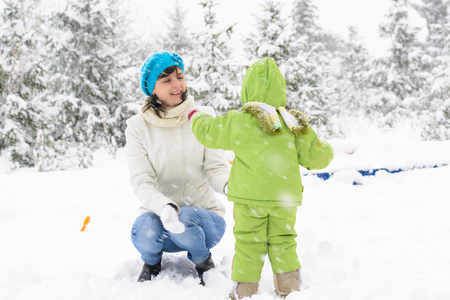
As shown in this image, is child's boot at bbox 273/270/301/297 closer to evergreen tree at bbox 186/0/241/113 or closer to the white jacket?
the white jacket

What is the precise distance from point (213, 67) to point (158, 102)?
293 inches

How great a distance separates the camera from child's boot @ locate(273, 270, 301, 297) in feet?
6.06

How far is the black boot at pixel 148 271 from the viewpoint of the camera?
2102 millimetres

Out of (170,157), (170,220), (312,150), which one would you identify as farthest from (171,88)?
(312,150)

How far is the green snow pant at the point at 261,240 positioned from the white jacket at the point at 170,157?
0.40 meters

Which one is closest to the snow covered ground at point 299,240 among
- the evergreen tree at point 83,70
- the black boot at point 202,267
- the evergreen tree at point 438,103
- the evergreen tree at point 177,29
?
the black boot at point 202,267

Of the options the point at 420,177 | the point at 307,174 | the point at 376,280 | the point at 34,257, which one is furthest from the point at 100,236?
the point at 420,177

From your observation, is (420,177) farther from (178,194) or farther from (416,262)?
(178,194)

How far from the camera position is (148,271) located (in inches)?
84.0

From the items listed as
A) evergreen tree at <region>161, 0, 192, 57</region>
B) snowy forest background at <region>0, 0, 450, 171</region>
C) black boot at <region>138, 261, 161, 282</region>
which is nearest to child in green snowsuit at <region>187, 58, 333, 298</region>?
black boot at <region>138, 261, 161, 282</region>

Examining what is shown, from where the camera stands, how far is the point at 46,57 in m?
10.4

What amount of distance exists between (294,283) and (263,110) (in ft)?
3.15

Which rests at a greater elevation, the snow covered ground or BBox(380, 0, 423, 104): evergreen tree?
BBox(380, 0, 423, 104): evergreen tree

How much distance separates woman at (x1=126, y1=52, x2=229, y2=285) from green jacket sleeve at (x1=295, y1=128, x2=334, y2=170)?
55cm
